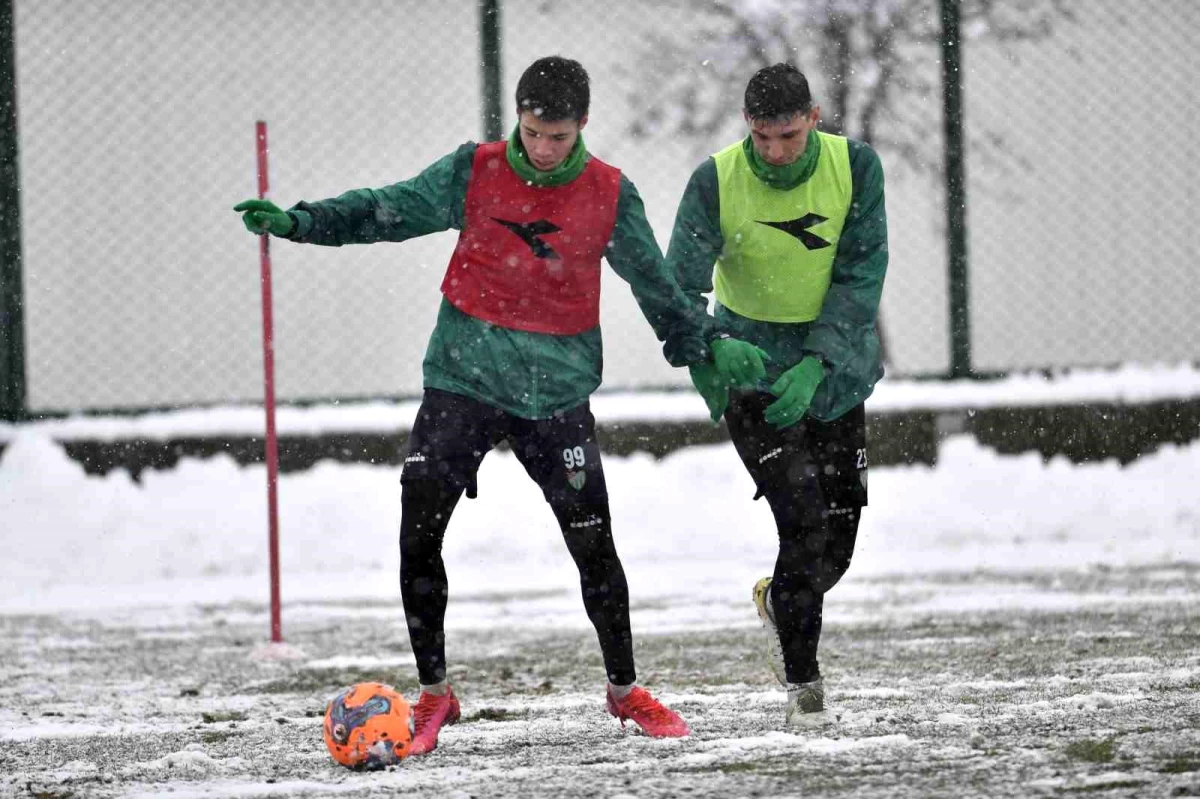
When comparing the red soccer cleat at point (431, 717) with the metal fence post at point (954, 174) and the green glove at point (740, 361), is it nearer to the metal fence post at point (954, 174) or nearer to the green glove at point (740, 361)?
the green glove at point (740, 361)

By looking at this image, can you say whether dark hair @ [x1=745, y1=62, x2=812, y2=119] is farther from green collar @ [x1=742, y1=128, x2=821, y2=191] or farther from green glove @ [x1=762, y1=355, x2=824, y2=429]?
green glove @ [x1=762, y1=355, x2=824, y2=429]

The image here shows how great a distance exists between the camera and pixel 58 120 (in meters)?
9.52

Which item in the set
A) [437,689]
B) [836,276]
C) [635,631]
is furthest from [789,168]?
[635,631]

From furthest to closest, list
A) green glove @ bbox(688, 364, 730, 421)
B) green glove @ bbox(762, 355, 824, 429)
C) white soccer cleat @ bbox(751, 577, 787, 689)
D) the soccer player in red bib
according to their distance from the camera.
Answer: white soccer cleat @ bbox(751, 577, 787, 689)
green glove @ bbox(688, 364, 730, 421)
green glove @ bbox(762, 355, 824, 429)
the soccer player in red bib

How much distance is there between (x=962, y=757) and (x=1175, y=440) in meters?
5.77

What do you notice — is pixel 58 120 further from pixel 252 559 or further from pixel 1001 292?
pixel 1001 292

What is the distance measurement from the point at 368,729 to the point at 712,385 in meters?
1.43

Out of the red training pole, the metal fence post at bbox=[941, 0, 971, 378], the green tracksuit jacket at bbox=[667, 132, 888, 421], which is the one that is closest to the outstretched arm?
the green tracksuit jacket at bbox=[667, 132, 888, 421]

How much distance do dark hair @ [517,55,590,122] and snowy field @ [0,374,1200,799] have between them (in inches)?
68.5

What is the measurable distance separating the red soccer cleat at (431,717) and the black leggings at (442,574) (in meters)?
0.06

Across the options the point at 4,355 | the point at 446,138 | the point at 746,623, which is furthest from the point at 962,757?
the point at 4,355

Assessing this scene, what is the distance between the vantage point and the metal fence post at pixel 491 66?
9.54 meters

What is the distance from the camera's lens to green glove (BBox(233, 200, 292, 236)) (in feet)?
16.3

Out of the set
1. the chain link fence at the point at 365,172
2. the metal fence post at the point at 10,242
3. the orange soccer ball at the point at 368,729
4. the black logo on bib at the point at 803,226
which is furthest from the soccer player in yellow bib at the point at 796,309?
the metal fence post at the point at 10,242
